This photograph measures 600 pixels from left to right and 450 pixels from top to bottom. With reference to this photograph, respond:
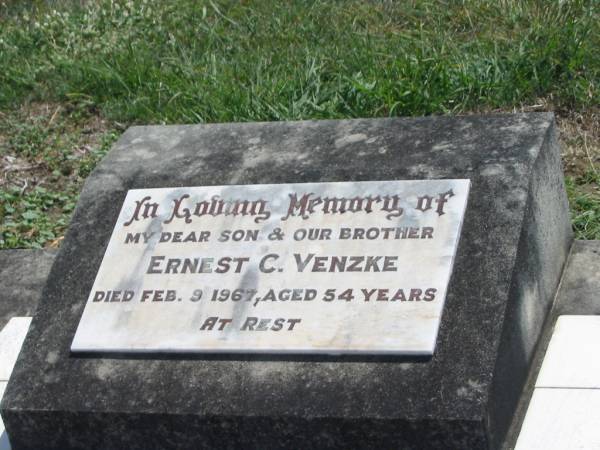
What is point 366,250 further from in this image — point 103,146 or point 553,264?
point 103,146

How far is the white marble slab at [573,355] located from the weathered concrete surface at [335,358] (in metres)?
0.07

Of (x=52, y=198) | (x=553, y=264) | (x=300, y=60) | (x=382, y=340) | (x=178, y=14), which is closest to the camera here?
(x=382, y=340)

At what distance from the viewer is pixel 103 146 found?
4648 millimetres

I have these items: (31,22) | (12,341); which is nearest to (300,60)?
(31,22)

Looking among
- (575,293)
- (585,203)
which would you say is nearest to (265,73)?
(585,203)

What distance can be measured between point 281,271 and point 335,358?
10.4 inches

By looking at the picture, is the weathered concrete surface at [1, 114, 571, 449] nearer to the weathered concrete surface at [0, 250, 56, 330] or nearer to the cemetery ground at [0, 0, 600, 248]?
the weathered concrete surface at [0, 250, 56, 330]

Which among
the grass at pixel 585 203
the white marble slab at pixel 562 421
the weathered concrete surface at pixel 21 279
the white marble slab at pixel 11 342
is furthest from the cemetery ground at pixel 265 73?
the white marble slab at pixel 562 421

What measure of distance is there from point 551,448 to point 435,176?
70cm

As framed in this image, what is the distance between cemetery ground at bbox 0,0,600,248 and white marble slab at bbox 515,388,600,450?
1.09 metres

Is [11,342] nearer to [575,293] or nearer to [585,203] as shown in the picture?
[575,293]

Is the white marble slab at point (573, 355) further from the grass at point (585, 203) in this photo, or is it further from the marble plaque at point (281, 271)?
the grass at point (585, 203)

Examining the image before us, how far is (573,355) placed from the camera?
9.39 feet

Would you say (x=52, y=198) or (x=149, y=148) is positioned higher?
(x=149, y=148)
